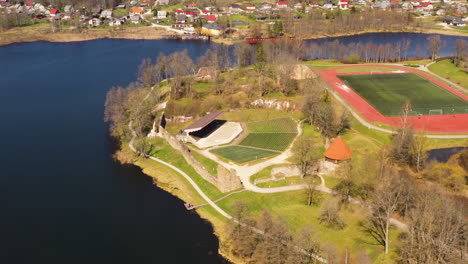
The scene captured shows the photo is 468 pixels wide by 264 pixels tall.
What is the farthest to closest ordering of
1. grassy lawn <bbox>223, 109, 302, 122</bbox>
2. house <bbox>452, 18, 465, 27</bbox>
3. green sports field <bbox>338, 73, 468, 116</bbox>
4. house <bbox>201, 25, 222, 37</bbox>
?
house <bbox>452, 18, 465, 27</bbox> → house <bbox>201, 25, 222, 37</bbox> → green sports field <bbox>338, 73, 468, 116</bbox> → grassy lawn <bbox>223, 109, 302, 122</bbox>

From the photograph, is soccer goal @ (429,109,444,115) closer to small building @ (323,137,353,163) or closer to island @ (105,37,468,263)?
island @ (105,37,468,263)

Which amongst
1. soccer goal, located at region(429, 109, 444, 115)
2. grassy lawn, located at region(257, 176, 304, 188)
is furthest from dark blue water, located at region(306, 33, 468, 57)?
grassy lawn, located at region(257, 176, 304, 188)

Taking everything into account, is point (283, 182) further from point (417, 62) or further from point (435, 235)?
point (417, 62)

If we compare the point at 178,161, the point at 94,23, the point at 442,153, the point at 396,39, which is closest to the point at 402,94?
the point at 442,153

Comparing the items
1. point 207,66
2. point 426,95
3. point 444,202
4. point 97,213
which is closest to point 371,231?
point 444,202

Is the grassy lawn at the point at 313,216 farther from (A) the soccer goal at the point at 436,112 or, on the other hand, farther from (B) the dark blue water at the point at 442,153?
(A) the soccer goal at the point at 436,112

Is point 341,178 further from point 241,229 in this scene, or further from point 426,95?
point 426,95
